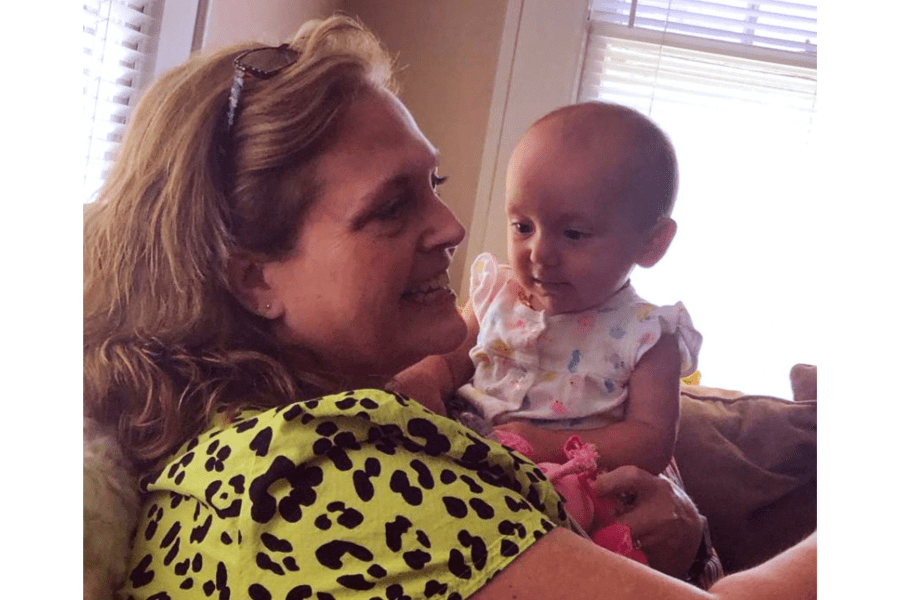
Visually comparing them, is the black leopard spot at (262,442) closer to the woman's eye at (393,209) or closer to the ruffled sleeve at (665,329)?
the woman's eye at (393,209)

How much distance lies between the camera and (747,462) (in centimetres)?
104

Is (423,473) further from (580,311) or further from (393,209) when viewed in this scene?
(580,311)

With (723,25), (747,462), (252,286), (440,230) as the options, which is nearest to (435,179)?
(440,230)

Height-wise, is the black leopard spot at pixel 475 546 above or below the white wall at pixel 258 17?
below

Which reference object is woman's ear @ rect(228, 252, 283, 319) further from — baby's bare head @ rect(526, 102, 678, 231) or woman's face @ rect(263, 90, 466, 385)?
baby's bare head @ rect(526, 102, 678, 231)

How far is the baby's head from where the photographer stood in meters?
0.66

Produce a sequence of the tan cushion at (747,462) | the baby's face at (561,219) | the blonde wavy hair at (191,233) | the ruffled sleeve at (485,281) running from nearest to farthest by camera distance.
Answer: the blonde wavy hair at (191,233)
the baby's face at (561,219)
the ruffled sleeve at (485,281)
the tan cushion at (747,462)

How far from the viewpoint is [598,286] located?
72 centimetres

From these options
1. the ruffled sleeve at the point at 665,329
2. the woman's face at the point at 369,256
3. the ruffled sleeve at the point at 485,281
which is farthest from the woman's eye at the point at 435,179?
the ruffled sleeve at the point at 665,329

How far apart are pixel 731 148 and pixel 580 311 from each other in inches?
6.9

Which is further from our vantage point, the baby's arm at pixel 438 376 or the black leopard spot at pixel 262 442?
the baby's arm at pixel 438 376

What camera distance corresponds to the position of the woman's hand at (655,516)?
68cm

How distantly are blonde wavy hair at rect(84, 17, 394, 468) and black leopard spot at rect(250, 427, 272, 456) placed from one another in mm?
90
